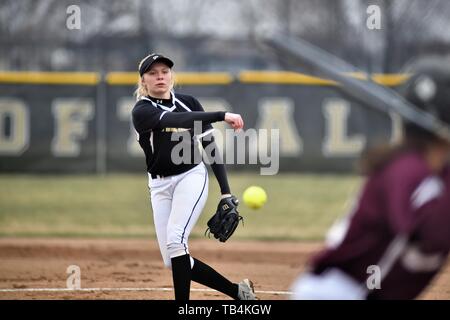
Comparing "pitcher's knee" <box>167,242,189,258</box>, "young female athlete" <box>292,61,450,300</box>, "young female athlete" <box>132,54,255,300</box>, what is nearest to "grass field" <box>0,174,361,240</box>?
"young female athlete" <box>132,54,255,300</box>

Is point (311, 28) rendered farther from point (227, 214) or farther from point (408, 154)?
point (408, 154)

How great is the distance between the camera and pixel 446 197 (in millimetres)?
2420

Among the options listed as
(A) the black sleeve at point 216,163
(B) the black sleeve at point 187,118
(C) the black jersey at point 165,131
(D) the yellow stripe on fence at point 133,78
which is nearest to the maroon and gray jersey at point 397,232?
(B) the black sleeve at point 187,118

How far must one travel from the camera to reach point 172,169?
473cm

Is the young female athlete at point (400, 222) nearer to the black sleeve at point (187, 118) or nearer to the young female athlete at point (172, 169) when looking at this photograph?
the black sleeve at point (187, 118)

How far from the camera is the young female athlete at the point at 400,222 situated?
241cm

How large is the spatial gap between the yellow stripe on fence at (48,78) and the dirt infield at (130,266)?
584 centimetres

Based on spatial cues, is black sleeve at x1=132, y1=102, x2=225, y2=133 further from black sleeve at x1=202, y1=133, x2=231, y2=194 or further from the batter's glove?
the batter's glove

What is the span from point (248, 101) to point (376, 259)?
11.9 metres

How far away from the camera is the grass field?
9500 millimetres

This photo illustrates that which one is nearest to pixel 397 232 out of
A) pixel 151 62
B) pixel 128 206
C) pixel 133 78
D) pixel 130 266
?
pixel 151 62

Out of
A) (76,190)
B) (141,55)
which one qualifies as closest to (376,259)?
(76,190)

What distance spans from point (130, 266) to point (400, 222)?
17.1 feet

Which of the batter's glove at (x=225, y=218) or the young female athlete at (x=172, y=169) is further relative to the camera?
the batter's glove at (x=225, y=218)
